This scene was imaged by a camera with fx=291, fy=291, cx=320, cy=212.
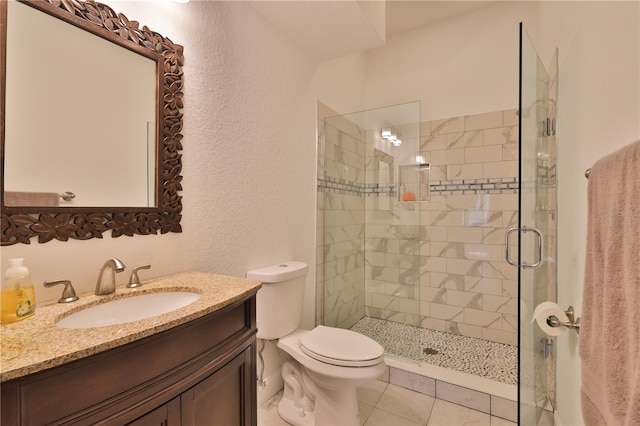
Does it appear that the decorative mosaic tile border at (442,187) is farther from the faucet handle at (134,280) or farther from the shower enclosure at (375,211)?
the faucet handle at (134,280)

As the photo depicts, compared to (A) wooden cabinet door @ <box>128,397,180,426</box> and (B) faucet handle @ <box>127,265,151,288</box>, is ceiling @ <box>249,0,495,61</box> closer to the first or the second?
(B) faucet handle @ <box>127,265,151,288</box>

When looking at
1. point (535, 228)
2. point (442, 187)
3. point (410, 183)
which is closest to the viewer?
point (535, 228)

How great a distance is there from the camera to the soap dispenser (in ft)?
2.48

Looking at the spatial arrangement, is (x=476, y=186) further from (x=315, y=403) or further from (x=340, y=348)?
(x=315, y=403)

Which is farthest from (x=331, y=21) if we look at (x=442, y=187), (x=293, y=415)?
(x=293, y=415)

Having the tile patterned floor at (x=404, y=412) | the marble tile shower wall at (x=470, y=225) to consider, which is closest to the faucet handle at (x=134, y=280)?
the tile patterned floor at (x=404, y=412)

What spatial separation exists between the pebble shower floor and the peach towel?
1.46 metres

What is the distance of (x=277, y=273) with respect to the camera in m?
1.68

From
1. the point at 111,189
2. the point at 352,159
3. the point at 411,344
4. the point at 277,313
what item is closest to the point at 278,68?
the point at 352,159

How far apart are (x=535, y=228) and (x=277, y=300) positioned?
4.71ft

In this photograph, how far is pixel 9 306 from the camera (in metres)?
0.76

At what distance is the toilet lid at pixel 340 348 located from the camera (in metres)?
1.47

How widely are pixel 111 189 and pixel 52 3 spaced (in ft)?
2.06

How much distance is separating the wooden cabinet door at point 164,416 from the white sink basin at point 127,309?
37 centimetres
